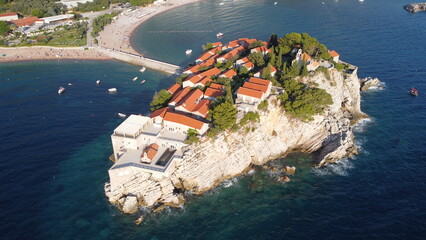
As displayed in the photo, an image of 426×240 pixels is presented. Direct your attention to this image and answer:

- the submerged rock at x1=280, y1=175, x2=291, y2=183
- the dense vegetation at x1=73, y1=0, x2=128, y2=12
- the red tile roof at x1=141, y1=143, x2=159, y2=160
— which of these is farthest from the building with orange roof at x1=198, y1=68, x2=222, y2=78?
the dense vegetation at x1=73, y1=0, x2=128, y2=12

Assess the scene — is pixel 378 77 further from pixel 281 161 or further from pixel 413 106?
pixel 281 161

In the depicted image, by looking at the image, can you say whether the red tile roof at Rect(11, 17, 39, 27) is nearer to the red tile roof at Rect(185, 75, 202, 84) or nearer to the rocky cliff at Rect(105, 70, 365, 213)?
the red tile roof at Rect(185, 75, 202, 84)

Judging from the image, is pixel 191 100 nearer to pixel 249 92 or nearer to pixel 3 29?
pixel 249 92

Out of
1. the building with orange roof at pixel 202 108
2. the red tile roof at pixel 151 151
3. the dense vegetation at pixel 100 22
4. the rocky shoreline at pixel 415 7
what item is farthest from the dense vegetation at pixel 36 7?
the rocky shoreline at pixel 415 7

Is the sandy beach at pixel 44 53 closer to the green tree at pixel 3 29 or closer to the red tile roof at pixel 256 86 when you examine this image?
the green tree at pixel 3 29

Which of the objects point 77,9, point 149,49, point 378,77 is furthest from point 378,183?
point 77,9

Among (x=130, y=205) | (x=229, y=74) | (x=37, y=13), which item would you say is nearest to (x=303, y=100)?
(x=229, y=74)
